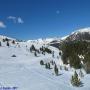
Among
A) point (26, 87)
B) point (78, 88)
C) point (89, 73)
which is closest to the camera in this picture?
point (26, 87)

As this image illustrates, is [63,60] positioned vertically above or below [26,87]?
above

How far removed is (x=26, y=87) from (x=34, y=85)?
448 centimetres

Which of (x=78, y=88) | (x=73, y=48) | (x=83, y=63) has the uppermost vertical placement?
(x=73, y=48)

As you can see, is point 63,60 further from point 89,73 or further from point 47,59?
point 89,73

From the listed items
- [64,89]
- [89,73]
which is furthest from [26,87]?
[89,73]

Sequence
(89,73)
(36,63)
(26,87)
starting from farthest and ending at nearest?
(36,63) < (89,73) < (26,87)

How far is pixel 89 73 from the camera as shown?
107812 mm

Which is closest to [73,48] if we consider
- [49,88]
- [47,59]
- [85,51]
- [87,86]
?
[85,51]

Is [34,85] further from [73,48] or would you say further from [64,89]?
[73,48]

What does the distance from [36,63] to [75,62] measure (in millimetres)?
27840

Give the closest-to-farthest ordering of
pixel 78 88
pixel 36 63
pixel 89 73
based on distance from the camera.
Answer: pixel 78 88 → pixel 89 73 → pixel 36 63

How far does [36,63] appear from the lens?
136375 mm

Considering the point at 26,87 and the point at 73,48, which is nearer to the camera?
the point at 26,87

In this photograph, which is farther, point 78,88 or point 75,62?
point 75,62
